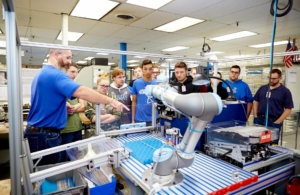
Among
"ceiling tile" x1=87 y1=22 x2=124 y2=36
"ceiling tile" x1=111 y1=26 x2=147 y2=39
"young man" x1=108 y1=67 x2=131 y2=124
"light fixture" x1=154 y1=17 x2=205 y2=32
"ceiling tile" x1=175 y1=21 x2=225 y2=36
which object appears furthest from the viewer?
"ceiling tile" x1=111 y1=26 x2=147 y2=39

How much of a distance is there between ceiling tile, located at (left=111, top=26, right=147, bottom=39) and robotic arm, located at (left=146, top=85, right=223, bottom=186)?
4.35 m

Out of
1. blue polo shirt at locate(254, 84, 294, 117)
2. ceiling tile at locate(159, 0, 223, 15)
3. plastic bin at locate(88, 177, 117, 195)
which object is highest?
ceiling tile at locate(159, 0, 223, 15)

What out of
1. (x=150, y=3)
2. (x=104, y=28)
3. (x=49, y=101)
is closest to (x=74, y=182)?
(x=49, y=101)

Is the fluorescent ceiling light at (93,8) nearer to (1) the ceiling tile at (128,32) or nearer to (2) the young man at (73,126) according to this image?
(1) the ceiling tile at (128,32)

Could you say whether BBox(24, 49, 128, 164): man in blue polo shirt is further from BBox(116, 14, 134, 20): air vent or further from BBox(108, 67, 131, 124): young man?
BBox(116, 14, 134, 20): air vent

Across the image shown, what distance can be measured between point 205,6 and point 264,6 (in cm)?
102

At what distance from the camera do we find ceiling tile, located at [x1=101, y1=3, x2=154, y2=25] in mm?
3656

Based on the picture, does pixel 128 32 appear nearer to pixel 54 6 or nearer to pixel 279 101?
pixel 54 6

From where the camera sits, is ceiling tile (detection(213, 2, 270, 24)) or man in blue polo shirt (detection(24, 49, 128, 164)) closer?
man in blue polo shirt (detection(24, 49, 128, 164))

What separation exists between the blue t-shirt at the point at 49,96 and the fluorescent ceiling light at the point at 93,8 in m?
2.29

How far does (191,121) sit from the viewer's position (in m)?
0.98

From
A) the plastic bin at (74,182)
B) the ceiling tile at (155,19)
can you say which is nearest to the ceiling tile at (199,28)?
the ceiling tile at (155,19)

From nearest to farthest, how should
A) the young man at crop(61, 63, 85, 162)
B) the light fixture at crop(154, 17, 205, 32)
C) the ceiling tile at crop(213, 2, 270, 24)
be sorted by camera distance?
1. the young man at crop(61, 63, 85, 162)
2. the ceiling tile at crop(213, 2, 270, 24)
3. the light fixture at crop(154, 17, 205, 32)

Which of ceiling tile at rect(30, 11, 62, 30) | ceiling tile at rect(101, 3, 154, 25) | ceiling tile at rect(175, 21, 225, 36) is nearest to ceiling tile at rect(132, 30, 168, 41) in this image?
ceiling tile at rect(175, 21, 225, 36)
